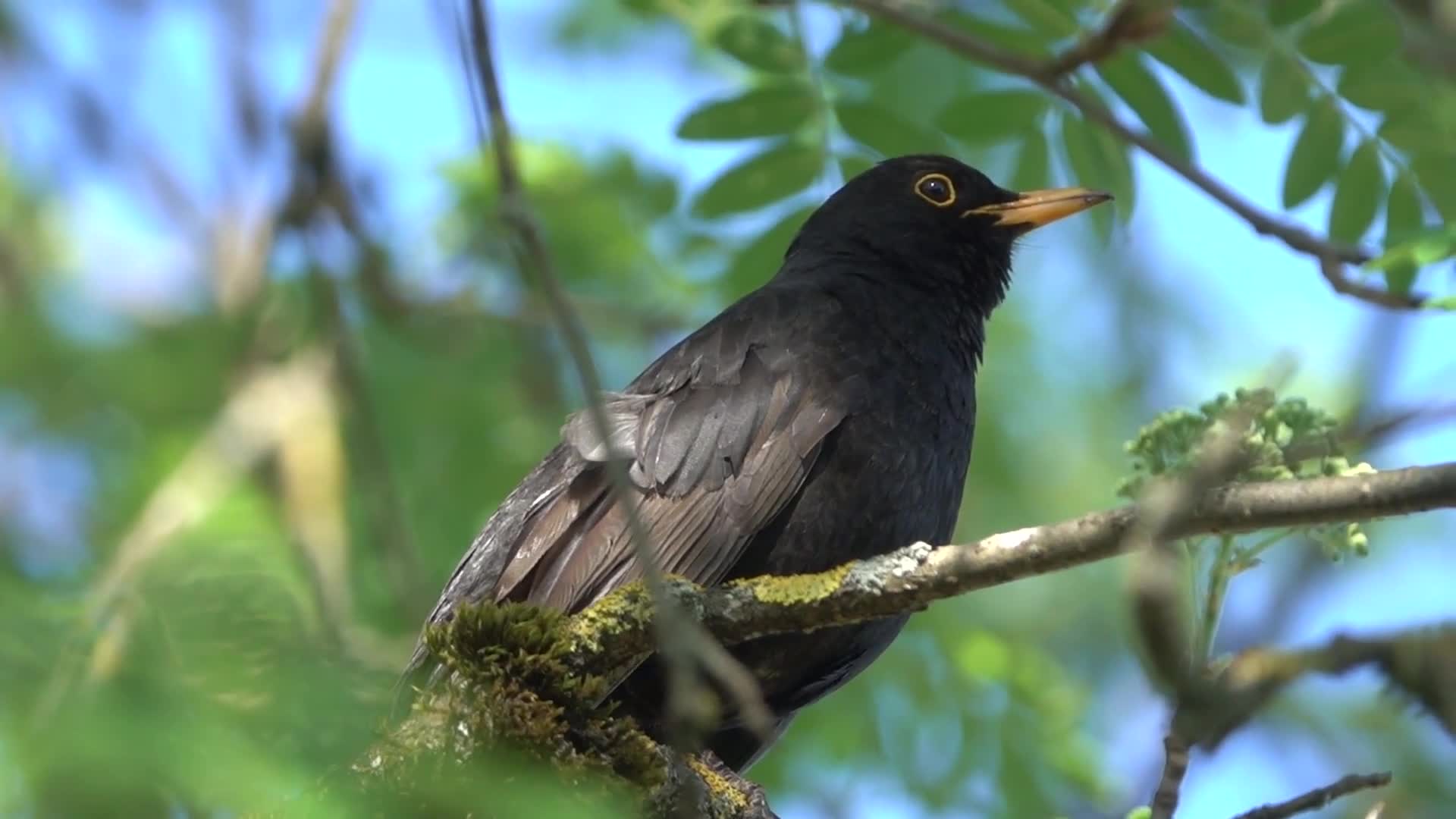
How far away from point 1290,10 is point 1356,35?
0.24 m

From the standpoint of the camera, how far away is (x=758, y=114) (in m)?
6.37

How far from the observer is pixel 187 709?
100 inches

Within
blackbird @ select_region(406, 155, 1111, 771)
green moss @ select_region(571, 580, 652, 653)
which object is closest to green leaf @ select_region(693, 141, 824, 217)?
blackbird @ select_region(406, 155, 1111, 771)

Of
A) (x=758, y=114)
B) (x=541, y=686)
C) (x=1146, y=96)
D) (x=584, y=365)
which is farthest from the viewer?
(x=758, y=114)

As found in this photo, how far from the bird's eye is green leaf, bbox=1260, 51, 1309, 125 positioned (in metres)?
1.34

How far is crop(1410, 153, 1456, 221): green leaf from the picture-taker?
5.71 m

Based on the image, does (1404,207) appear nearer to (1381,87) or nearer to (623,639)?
(1381,87)

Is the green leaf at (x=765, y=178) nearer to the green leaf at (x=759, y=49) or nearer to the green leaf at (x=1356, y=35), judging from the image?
the green leaf at (x=759, y=49)

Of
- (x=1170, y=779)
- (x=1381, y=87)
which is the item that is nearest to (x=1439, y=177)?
(x=1381, y=87)

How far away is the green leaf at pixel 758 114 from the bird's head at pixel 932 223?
0.40 meters

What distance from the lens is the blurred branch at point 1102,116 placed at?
533 centimetres

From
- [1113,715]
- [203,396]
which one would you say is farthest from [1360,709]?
Result: [203,396]

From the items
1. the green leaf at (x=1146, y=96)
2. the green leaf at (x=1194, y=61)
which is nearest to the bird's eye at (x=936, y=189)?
the green leaf at (x=1146, y=96)

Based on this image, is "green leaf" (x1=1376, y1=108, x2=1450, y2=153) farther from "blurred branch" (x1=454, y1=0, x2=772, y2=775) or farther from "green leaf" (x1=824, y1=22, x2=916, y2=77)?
"blurred branch" (x1=454, y1=0, x2=772, y2=775)
